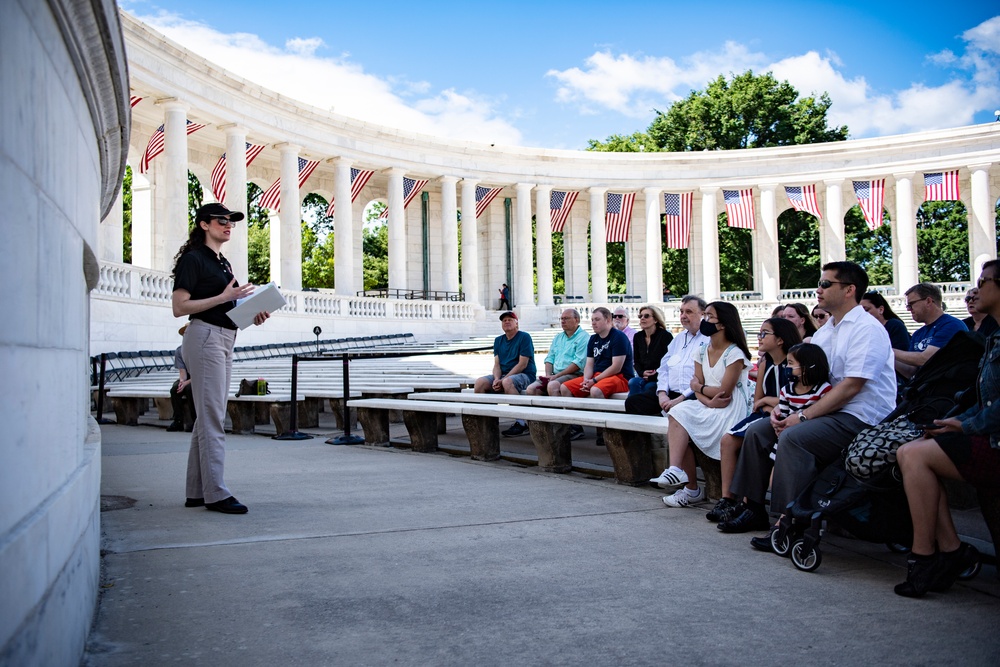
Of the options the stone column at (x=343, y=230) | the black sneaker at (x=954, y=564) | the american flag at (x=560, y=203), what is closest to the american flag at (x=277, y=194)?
the stone column at (x=343, y=230)

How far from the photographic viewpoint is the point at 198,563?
202 inches

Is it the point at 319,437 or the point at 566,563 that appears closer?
the point at 566,563

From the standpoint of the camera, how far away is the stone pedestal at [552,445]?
904 cm

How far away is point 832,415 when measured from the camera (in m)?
5.70

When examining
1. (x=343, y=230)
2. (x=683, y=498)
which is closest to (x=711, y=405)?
(x=683, y=498)

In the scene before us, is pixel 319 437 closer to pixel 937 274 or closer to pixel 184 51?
pixel 184 51

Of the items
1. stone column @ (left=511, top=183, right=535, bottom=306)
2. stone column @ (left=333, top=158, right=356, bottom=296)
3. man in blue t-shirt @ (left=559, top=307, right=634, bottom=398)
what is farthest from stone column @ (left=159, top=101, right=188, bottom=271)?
man in blue t-shirt @ (left=559, top=307, right=634, bottom=398)

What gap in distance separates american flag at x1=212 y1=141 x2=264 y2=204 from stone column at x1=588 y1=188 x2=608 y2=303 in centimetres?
1720

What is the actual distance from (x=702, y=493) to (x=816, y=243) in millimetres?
50741

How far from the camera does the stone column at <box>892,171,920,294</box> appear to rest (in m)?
42.1

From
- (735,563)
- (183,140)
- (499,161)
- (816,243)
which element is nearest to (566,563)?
(735,563)

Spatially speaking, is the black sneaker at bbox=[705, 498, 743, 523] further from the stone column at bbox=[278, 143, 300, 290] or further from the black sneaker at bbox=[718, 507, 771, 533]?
the stone column at bbox=[278, 143, 300, 290]

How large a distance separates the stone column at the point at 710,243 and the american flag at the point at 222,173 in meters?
22.3

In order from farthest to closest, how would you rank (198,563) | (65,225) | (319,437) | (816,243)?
(816,243) < (319,437) < (198,563) < (65,225)
